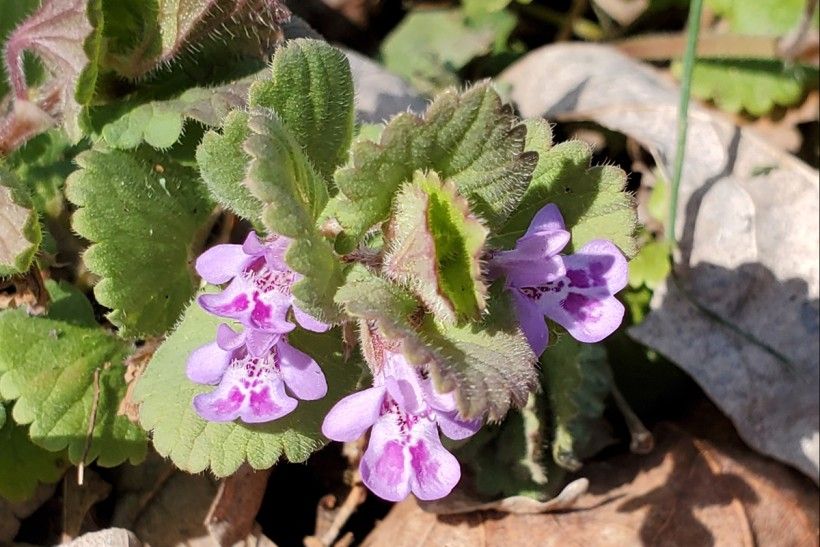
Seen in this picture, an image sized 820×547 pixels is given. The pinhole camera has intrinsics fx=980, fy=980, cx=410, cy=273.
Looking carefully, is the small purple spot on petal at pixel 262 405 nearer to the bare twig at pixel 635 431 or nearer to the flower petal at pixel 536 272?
the flower petal at pixel 536 272

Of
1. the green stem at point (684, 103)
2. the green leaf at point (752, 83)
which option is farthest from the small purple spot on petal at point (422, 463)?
the green leaf at point (752, 83)

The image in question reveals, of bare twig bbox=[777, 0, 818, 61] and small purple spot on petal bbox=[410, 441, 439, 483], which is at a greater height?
small purple spot on petal bbox=[410, 441, 439, 483]

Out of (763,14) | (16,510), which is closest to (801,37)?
(763,14)

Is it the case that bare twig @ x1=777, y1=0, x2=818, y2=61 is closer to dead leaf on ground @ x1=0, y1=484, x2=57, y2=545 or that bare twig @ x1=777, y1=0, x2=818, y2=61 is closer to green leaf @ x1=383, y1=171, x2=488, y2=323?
green leaf @ x1=383, y1=171, x2=488, y2=323

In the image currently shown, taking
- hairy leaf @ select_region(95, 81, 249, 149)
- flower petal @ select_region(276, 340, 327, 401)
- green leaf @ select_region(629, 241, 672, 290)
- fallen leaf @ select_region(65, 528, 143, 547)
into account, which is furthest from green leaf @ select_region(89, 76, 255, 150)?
green leaf @ select_region(629, 241, 672, 290)

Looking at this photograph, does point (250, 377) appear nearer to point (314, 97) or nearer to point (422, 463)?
point (422, 463)

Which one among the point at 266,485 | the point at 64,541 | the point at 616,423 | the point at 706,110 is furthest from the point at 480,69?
the point at 64,541

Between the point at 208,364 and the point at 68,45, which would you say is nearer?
the point at 208,364
